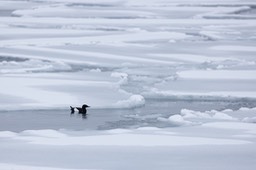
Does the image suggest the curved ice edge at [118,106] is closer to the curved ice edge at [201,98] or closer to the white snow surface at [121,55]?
the white snow surface at [121,55]

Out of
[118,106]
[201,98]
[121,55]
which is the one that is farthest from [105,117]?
[121,55]

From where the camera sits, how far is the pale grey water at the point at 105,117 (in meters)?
6.28

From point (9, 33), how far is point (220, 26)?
4.47 metres

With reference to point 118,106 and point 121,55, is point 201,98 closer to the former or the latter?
point 118,106

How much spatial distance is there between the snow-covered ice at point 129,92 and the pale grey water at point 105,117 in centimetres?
1

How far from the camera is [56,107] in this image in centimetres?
696

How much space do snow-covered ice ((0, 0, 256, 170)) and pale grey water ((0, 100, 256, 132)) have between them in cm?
1

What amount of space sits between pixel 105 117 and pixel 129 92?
1.06 metres

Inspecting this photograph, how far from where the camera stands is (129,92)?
25.4ft

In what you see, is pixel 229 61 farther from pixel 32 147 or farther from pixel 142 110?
pixel 32 147

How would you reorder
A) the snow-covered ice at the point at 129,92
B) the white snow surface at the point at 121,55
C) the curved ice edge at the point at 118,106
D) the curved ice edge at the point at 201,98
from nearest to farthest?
the snow-covered ice at the point at 129,92
the curved ice edge at the point at 118,106
the curved ice edge at the point at 201,98
the white snow surface at the point at 121,55

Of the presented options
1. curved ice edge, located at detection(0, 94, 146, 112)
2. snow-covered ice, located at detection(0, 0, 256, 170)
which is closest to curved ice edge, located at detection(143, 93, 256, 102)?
snow-covered ice, located at detection(0, 0, 256, 170)

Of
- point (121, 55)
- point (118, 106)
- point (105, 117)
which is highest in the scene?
point (121, 55)

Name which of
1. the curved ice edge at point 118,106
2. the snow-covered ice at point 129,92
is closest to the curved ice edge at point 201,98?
the snow-covered ice at point 129,92
